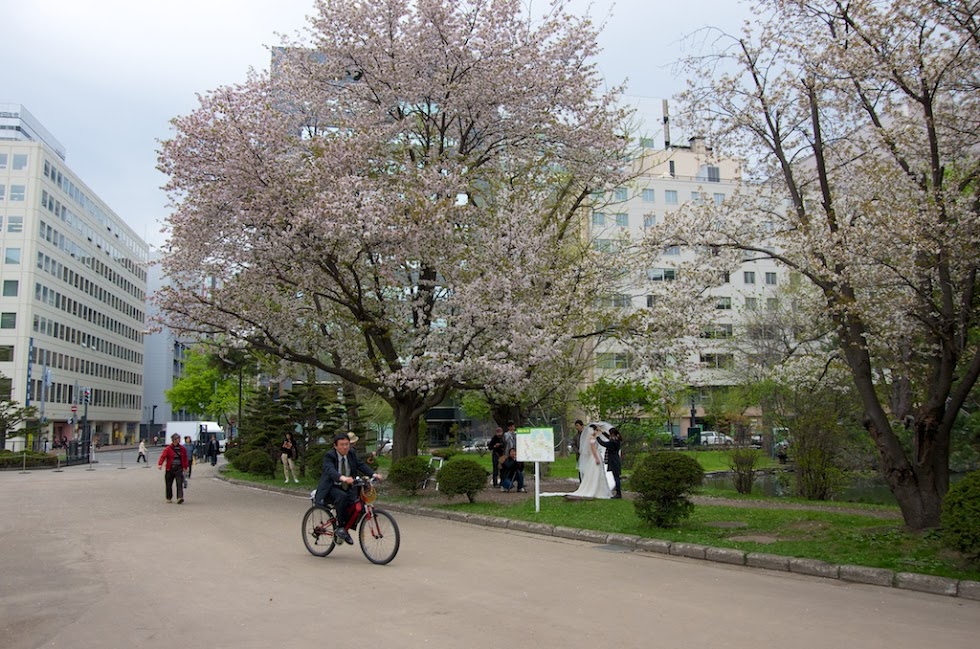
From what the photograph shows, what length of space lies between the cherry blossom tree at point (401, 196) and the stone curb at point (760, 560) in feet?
15.5

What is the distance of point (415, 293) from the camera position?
20.0 meters

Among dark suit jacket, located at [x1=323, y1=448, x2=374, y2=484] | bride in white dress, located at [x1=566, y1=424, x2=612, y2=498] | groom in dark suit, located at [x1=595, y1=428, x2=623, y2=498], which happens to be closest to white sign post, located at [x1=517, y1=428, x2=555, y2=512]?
bride in white dress, located at [x1=566, y1=424, x2=612, y2=498]

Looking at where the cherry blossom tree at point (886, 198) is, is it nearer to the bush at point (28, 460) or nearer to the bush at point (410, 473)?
the bush at point (410, 473)

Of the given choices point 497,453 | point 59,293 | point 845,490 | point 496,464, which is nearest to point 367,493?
point 497,453

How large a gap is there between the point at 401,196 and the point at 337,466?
29.5 feet

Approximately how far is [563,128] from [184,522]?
13690 mm

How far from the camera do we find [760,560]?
960 centimetres

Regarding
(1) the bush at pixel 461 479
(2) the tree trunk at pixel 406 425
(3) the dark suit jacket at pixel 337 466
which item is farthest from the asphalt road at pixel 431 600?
(2) the tree trunk at pixel 406 425

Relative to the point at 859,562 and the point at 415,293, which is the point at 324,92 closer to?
the point at 415,293

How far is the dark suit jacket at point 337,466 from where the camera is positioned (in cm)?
1005

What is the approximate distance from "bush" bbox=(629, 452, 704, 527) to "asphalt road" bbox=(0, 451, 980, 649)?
119cm

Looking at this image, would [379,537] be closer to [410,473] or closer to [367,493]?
[367,493]

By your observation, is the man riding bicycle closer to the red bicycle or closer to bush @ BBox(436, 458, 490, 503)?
the red bicycle

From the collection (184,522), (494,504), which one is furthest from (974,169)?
(184,522)
